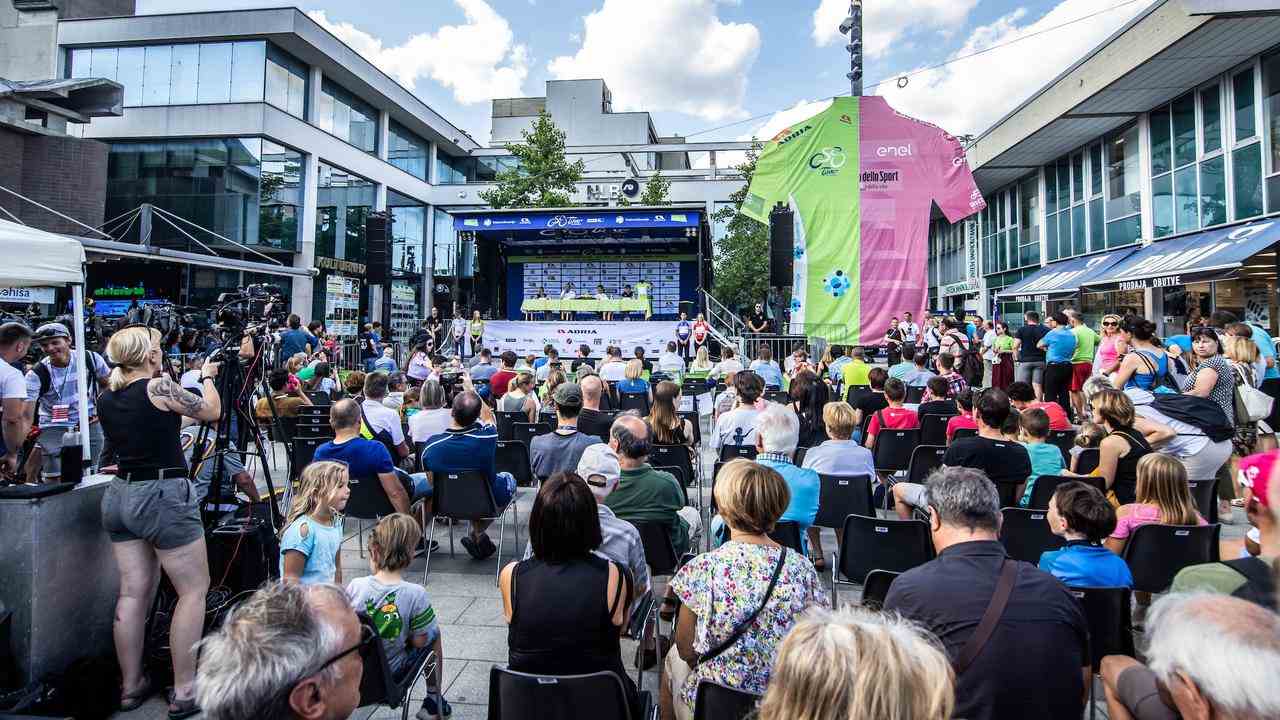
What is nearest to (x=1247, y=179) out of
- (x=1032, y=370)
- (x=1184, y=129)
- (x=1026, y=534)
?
(x=1184, y=129)

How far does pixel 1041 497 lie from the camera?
3.88m

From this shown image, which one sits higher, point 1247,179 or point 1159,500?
point 1247,179

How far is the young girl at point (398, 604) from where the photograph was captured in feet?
8.00

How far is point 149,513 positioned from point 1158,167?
60.5 feet

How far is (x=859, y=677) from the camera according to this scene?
1.01 m

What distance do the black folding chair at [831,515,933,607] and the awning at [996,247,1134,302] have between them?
→ 14.3 metres

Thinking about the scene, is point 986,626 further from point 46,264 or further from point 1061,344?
point 1061,344

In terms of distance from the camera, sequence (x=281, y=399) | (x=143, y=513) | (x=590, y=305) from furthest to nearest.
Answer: (x=590, y=305), (x=281, y=399), (x=143, y=513)

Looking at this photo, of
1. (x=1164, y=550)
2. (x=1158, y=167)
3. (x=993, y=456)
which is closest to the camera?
(x=1164, y=550)

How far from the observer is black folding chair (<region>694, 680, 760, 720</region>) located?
6.02ft

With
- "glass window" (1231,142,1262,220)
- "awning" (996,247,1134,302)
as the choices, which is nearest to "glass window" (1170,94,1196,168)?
"glass window" (1231,142,1262,220)

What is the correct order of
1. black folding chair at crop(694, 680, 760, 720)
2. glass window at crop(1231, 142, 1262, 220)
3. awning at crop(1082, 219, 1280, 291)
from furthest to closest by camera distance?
glass window at crop(1231, 142, 1262, 220) < awning at crop(1082, 219, 1280, 291) < black folding chair at crop(694, 680, 760, 720)

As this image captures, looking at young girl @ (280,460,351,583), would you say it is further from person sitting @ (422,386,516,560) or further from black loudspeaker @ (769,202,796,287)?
black loudspeaker @ (769,202,796,287)

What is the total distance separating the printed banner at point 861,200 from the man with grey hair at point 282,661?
6.67 m
